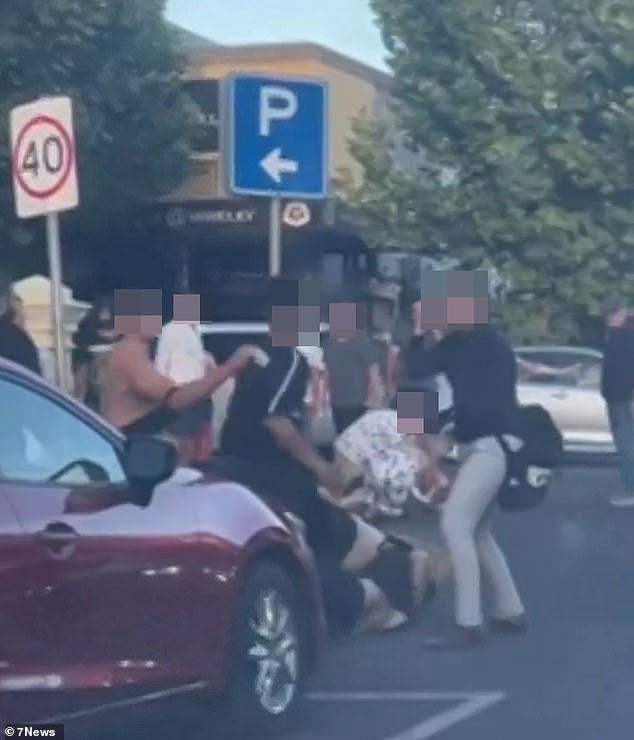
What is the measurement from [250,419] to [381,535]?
1832 millimetres

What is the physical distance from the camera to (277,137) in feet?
41.9

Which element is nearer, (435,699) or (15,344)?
(435,699)

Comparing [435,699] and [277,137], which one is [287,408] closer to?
[435,699]

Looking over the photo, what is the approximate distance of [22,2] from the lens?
106 feet

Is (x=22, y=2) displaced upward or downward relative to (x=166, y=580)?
upward

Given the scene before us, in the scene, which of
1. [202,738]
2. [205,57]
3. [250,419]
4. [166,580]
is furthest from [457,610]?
[205,57]

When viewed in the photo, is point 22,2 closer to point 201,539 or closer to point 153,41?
point 153,41

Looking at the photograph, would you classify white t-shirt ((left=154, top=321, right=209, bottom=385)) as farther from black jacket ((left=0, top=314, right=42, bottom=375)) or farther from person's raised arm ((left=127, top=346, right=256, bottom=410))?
person's raised arm ((left=127, top=346, right=256, bottom=410))

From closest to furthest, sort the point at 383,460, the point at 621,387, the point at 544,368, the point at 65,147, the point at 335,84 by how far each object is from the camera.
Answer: the point at 65,147, the point at 383,460, the point at 621,387, the point at 544,368, the point at 335,84

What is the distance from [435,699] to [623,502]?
32.1 feet

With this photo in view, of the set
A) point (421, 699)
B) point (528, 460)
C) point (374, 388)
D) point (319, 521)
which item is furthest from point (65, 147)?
point (374, 388)

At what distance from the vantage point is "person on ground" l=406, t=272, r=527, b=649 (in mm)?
11531

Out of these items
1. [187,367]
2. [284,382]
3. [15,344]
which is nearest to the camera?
[284,382]

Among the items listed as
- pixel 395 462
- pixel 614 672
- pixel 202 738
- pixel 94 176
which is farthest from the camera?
pixel 94 176
